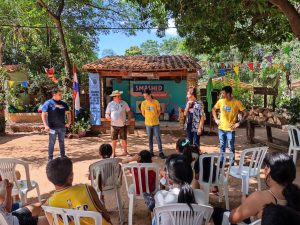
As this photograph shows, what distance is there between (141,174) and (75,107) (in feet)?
25.7

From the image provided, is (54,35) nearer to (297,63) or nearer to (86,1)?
(86,1)

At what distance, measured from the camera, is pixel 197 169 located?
415 centimetres

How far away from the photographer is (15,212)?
2.89 meters

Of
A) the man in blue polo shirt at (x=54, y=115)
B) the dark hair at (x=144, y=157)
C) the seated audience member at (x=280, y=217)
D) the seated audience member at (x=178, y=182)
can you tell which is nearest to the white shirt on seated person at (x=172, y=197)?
the seated audience member at (x=178, y=182)

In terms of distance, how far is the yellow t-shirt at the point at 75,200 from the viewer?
A: 2490 millimetres

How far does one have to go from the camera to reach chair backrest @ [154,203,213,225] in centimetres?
245

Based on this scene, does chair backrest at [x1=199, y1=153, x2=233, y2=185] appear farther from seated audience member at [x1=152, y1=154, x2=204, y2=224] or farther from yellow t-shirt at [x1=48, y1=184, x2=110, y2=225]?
yellow t-shirt at [x1=48, y1=184, x2=110, y2=225]

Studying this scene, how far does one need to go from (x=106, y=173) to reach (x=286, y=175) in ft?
7.62

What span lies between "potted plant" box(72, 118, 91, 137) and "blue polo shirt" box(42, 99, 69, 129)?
4.67 m

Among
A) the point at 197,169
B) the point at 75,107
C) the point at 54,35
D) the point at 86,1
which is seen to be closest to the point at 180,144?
the point at 197,169

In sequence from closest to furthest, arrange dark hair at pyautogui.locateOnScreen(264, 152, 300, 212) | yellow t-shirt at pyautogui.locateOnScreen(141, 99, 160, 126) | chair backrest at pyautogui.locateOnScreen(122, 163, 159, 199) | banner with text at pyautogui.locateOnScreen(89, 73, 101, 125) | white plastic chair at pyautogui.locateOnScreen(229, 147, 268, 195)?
1. dark hair at pyautogui.locateOnScreen(264, 152, 300, 212)
2. chair backrest at pyautogui.locateOnScreen(122, 163, 159, 199)
3. white plastic chair at pyautogui.locateOnScreen(229, 147, 268, 195)
4. yellow t-shirt at pyautogui.locateOnScreen(141, 99, 160, 126)
5. banner with text at pyautogui.locateOnScreen(89, 73, 101, 125)

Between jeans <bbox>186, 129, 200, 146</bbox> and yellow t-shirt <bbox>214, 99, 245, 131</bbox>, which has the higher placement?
yellow t-shirt <bbox>214, 99, 245, 131</bbox>

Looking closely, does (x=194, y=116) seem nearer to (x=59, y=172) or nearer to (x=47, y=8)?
(x=59, y=172)

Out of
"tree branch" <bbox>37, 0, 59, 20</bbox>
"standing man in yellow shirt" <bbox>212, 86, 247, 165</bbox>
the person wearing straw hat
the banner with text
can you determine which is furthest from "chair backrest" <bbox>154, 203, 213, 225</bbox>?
"tree branch" <bbox>37, 0, 59, 20</bbox>
